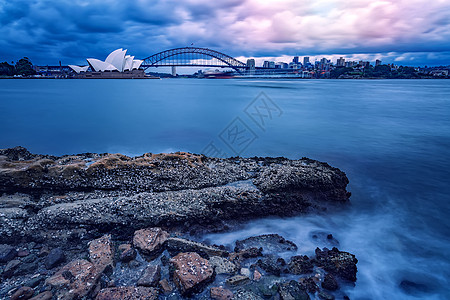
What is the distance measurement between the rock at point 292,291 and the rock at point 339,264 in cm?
64

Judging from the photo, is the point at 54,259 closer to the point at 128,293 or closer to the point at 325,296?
the point at 128,293

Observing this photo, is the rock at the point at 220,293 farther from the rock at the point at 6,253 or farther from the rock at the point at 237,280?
the rock at the point at 6,253

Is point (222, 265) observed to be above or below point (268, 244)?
above

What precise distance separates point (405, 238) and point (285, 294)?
10.4 feet

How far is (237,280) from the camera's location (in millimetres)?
3537

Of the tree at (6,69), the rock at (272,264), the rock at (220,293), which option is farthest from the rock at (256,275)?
the tree at (6,69)

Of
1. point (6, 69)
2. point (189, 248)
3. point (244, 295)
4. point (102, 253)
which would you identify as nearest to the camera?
point (244, 295)

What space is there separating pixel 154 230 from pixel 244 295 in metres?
1.85

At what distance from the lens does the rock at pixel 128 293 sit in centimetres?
315

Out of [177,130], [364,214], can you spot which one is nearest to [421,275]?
[364,214]

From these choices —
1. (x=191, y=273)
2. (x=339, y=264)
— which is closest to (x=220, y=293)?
(x=191, y=273)

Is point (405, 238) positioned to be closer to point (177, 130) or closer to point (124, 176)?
point (124, 176)

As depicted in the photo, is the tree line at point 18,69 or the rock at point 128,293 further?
the tree line at point 18,69

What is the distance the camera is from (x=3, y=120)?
15.4m
